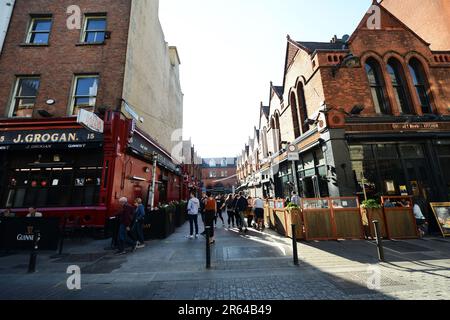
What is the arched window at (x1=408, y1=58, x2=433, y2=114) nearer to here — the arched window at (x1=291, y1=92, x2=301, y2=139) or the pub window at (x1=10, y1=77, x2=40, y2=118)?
the arched window at (x1=291, y1=92, x2=301, y2=139)

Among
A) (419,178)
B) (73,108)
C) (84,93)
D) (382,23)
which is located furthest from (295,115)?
(73,108)

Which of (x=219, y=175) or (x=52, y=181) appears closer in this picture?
(x=52, y=181)

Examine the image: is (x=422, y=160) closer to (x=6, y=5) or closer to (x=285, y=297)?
(x=285, y=297)

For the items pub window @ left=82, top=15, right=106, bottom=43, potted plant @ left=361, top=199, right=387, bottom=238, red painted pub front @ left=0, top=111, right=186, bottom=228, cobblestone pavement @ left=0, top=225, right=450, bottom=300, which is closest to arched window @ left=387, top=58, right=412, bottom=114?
potted plant @ left=361, top=199, right=387, bottom=238

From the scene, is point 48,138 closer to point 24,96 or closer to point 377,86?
point 24,96

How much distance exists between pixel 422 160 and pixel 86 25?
1970 cm

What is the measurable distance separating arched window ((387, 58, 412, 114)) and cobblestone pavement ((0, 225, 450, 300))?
7.59 m

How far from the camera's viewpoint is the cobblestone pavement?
3.65 metres

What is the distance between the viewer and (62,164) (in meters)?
9.33

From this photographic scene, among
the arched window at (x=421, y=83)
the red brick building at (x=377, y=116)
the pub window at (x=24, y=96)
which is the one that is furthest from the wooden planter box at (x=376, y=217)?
the pub window at (x=24, y=96)

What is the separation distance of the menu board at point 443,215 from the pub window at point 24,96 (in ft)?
64.3

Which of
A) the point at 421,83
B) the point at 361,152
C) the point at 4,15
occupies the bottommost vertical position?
the point at 361,152

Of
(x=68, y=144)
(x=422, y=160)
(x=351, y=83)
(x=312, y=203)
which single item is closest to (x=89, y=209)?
(x=68, y=144)

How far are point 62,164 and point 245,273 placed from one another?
981 cm
